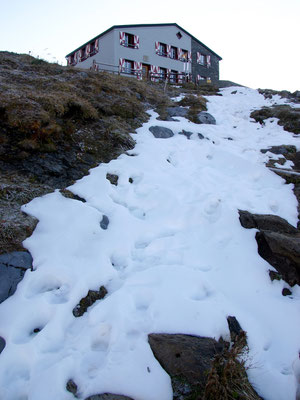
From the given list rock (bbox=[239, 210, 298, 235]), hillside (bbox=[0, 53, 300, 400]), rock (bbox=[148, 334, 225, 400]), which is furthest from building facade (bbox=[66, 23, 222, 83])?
rock (bbox=[148, 334, 225, 400])

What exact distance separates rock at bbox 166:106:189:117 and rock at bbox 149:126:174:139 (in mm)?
2133

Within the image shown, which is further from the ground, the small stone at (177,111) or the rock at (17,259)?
the small stone at (177,111)

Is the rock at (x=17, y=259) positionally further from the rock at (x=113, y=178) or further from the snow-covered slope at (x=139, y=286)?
the rock at (x=113, y=178)

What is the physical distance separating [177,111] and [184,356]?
10.9 m

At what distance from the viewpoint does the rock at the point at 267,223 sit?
5.29 metres

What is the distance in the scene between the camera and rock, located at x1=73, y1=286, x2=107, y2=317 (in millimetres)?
3574

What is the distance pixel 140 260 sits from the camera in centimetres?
451

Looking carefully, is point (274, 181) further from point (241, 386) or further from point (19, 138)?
point (19, 138)

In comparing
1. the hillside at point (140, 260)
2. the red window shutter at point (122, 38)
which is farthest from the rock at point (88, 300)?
the red window shutter at point (122, 38)

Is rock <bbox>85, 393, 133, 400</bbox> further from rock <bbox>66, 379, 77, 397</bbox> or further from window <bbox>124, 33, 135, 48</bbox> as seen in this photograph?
window <bbox>124, 33, 135, 48</bbox>

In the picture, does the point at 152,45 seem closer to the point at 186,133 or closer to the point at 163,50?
the point at 163,50

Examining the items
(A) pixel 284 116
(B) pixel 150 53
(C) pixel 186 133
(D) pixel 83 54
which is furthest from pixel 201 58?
(C) pixel 186 133

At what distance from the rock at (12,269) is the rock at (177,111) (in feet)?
30.4

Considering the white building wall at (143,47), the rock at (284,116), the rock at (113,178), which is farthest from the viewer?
the white building wall at (143,47)
